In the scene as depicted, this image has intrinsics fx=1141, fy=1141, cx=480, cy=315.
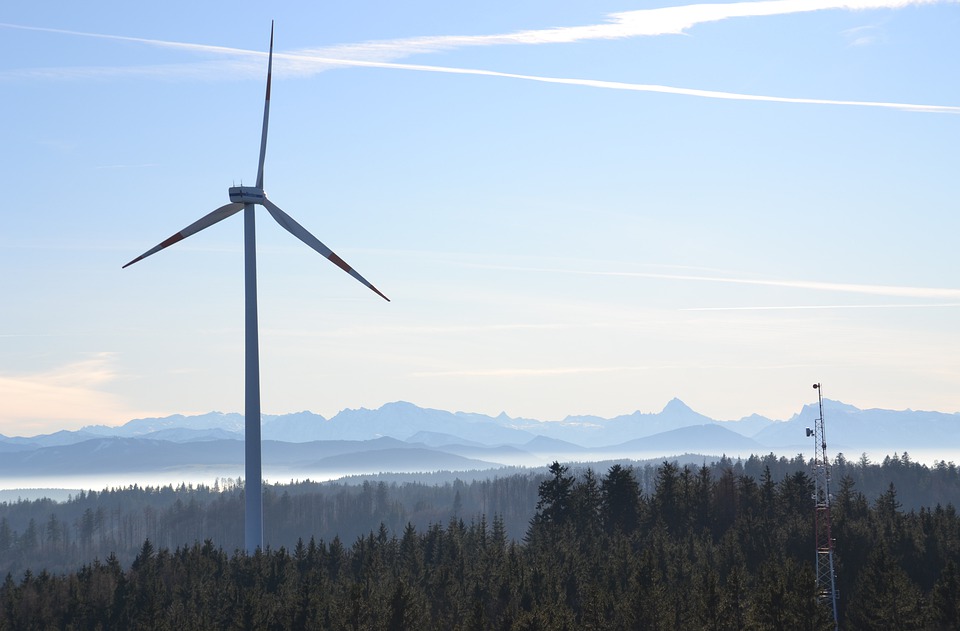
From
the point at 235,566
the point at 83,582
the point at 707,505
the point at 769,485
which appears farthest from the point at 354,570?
the point at 769,485

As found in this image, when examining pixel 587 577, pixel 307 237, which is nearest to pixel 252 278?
pixel 307 237

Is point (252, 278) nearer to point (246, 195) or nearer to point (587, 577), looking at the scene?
point (246, 195)

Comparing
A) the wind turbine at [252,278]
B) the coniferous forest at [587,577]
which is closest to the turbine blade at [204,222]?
the wind turbine at [252,278]

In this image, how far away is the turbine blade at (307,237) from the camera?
410ft

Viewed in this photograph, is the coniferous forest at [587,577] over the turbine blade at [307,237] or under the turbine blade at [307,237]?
under

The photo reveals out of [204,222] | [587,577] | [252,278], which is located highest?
[204,222]

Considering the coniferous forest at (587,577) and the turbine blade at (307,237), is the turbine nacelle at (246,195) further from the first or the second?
the coniferous forest at (587,577)

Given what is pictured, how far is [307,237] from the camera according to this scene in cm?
13225

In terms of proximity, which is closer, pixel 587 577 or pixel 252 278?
pixel 252 278

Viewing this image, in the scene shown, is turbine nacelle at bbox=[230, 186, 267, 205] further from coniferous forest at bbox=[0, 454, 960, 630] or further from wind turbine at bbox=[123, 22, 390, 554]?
coniferous forest at bbox=[0, 454, 960, 630]

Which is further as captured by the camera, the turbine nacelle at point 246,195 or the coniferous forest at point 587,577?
the turbine nacelle at point 246,195

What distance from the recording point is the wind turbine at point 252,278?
408ft

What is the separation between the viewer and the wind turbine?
124m

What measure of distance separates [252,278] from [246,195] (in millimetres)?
9868
